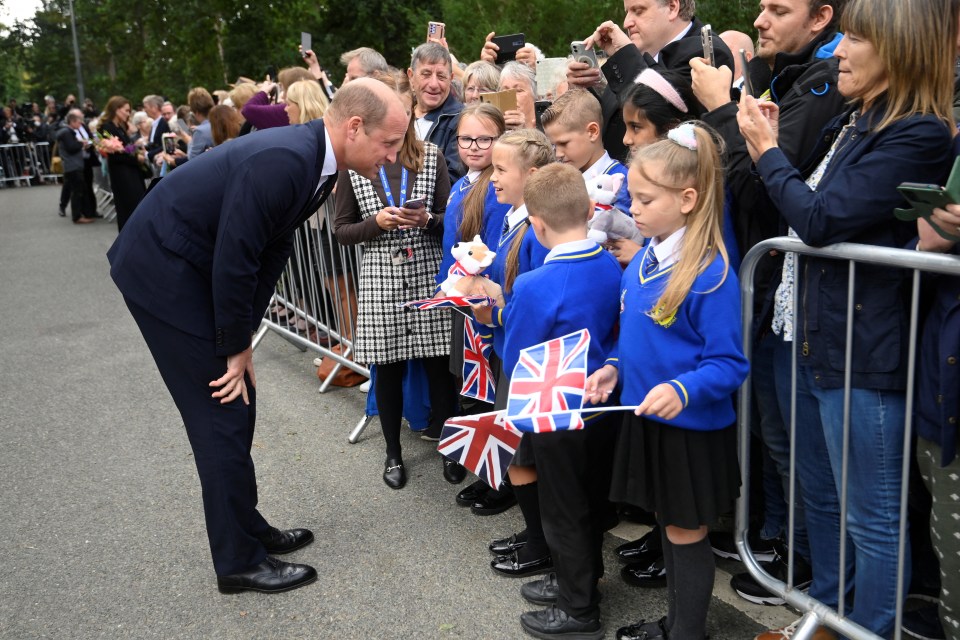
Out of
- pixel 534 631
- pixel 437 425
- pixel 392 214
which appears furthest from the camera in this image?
pixel 437 425

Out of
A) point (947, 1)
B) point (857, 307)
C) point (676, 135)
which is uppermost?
point (947, 1)

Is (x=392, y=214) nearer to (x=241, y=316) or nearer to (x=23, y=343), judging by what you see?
(x=241, y=316)

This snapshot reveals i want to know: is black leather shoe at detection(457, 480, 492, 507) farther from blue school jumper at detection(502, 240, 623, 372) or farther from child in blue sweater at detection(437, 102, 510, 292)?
blue school jumper at detection(502, 240, 623, 372)

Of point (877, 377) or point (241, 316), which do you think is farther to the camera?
point (241, 316)

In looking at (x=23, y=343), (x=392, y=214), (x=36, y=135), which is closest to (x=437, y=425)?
(x=392, y=214)

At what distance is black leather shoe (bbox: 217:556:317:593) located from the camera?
3.59 meters

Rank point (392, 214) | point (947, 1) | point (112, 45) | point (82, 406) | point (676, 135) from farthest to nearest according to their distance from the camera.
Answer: point (112, 45)
point (82, 406)
point (392, 214)
point (676, 135)
point (947, 1)

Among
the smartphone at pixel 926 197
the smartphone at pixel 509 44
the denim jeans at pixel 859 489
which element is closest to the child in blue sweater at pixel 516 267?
the denim jeans at pixel 859 489

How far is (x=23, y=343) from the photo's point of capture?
7.94 meters

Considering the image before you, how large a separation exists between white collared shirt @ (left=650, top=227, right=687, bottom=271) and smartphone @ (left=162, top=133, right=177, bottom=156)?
1089 centimetres

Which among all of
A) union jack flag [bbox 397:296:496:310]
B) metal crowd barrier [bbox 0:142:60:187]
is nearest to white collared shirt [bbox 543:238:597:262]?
union jack flag [bbox 397:296:496:310]

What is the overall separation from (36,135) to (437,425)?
91.9ft

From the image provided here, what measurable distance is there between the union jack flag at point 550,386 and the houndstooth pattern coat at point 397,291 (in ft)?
6.38

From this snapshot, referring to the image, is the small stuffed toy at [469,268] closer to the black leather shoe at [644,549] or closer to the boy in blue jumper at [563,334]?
the boy in blue jumper at [563,334]
